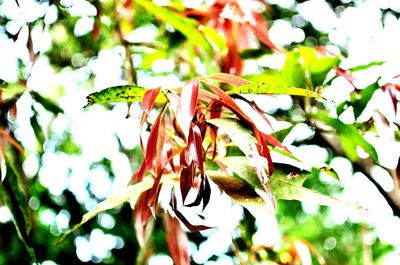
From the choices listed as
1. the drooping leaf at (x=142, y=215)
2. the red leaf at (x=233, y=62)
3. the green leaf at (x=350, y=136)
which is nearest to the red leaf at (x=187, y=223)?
the drooping leaf at (x=142, y=215)

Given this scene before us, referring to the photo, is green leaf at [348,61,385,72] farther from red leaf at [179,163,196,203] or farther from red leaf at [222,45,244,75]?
red leaf at [179,163,196,203]

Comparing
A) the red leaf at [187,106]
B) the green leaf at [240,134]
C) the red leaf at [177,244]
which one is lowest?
the red leaf at [177,244]

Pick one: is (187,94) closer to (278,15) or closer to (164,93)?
(164,93)

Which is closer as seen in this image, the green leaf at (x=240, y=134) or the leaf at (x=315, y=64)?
the green leaf at (x=240, y=134)

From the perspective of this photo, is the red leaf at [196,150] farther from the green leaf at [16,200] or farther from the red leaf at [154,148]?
the green leaf at [16,200]

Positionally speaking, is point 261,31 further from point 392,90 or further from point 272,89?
point 272,89

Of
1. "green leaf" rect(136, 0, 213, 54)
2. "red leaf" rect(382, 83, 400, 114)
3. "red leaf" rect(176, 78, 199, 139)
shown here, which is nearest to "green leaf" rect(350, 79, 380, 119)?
"red leaf" rect(382, 83, 400, 114)
